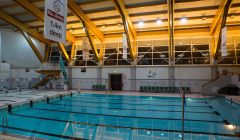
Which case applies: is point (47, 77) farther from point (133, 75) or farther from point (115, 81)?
point (133, 75)

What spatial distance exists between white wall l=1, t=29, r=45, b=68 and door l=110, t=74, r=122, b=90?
30.3 feet

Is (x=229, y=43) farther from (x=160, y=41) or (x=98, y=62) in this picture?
(x=98, y=62)

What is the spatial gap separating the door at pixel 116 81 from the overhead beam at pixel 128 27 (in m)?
2.61

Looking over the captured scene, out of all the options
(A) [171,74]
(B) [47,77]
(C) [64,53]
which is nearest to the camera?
(A) [171,74]

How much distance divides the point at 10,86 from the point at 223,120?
62.9ft

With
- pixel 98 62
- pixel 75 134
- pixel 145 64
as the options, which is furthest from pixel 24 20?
pixel 75 134

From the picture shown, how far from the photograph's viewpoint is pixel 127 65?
17.8m

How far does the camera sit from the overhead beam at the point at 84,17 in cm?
1240

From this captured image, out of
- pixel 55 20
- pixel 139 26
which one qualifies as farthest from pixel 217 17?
pixel 55 20

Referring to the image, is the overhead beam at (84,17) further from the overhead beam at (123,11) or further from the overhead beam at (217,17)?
the overhead beam at (217,17)

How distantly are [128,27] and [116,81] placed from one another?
6006 mm

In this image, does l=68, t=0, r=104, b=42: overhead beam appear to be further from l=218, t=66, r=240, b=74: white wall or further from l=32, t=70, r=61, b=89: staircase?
l=218, t=66, r=240, b=74: white wall

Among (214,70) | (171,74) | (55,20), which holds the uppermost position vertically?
(55,20)

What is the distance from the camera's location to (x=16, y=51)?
60.6 feet
